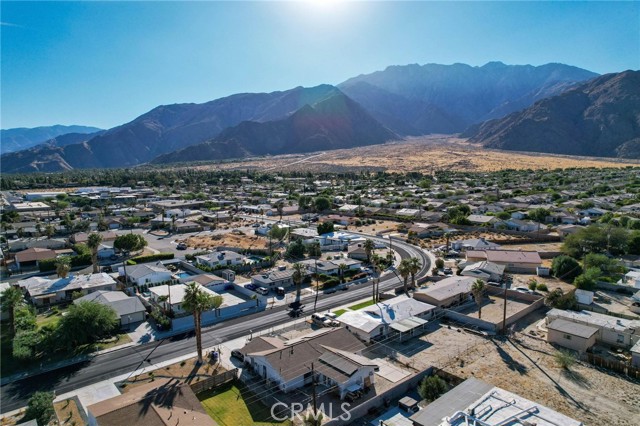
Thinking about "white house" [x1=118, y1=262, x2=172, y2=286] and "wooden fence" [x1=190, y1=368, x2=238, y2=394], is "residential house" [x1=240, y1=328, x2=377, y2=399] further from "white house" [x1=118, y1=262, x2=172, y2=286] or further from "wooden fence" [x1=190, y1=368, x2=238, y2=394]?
"white house" [x1=118, y1=262, x2=172, y2=286]

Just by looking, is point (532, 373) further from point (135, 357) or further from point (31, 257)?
point (31, 257)

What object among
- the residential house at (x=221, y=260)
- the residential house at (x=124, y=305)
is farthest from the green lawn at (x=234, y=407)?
the residential house at (x=221, y=260)

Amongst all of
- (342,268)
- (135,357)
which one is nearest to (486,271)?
(342,268)

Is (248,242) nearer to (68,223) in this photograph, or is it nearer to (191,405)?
(68,223)

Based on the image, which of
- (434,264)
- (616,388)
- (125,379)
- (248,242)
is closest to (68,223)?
(248,242)

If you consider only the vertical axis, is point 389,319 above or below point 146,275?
below
